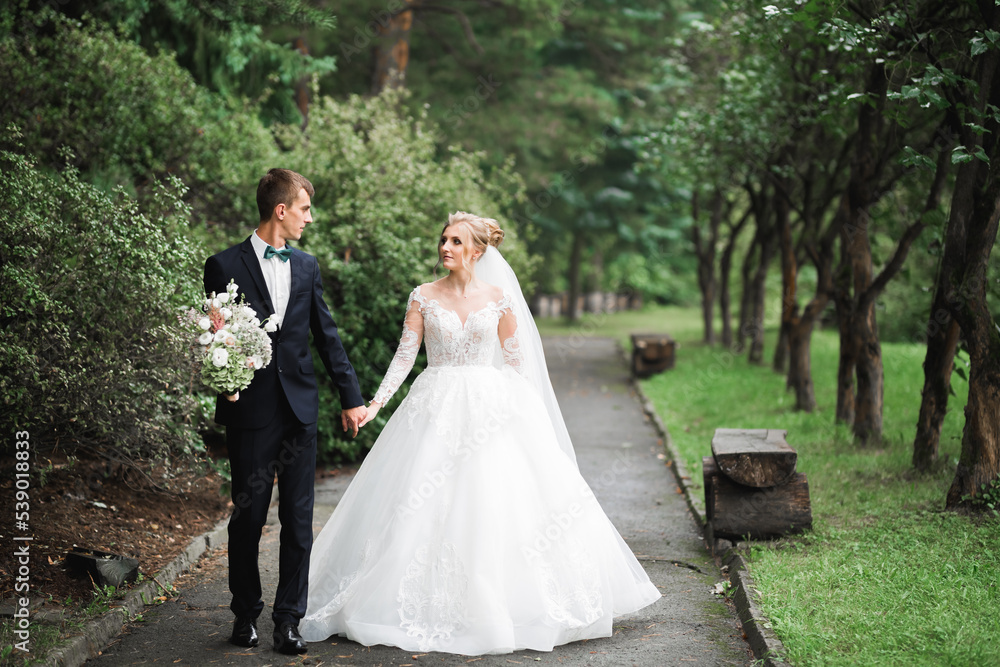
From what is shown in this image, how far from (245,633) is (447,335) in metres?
2.02

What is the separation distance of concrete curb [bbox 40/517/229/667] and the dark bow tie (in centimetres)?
224

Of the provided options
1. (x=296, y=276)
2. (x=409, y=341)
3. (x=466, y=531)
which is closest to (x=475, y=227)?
(x=409, y=341)

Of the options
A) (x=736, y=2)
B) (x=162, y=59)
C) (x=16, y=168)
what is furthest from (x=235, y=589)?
(x=736, y=2)

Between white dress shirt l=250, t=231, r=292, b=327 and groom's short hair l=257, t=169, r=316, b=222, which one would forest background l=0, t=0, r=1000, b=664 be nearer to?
white dress shirt l=250, t=231, r=292, b=327

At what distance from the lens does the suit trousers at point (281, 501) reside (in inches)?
183

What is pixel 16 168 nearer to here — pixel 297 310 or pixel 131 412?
pixel 131 412

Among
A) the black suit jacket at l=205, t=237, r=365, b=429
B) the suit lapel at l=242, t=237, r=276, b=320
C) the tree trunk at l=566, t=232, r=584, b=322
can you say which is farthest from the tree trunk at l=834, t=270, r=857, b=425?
the tree trunk at l=566, t=232, r=584, b=322

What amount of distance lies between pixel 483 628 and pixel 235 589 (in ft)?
4.45

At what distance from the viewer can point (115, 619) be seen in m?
5.09

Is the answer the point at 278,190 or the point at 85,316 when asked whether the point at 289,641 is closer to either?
the point at 278,190

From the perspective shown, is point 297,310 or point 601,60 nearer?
point 297,310

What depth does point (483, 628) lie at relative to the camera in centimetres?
462

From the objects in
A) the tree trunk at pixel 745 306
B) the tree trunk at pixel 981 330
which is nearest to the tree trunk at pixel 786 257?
the tree trunk at pixel 745 306

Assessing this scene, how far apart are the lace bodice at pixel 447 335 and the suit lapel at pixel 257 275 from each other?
90cm
